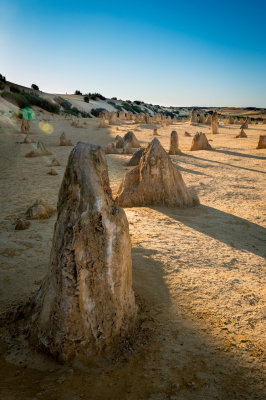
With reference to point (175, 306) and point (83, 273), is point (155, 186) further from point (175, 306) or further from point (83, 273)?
point (83, 273)

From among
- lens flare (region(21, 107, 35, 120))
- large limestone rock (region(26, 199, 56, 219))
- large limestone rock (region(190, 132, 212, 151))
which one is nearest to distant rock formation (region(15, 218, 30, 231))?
large limestone rock (region(26, 199, 56, 219))

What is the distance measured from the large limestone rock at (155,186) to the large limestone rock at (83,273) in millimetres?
3619

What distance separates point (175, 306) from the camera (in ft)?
8.74

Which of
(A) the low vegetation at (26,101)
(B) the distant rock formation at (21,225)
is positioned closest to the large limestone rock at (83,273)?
(B) the distant rock formation at (21,225)

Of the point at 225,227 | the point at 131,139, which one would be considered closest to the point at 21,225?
the point at 225,227

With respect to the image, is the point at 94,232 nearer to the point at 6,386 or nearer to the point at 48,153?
the point at 6,386

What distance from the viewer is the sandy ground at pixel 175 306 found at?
179 centimetres

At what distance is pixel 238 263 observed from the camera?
11.8 ft

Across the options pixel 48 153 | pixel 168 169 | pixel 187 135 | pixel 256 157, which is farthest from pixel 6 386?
pixel 187 135

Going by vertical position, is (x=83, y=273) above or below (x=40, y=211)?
above

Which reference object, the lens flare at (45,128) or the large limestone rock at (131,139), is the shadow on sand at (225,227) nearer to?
the large limestone rock at (131,139)

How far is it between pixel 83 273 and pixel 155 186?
3.99 metres

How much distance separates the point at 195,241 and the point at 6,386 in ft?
10.0

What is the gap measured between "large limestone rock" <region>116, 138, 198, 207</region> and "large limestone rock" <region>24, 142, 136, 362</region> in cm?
362
